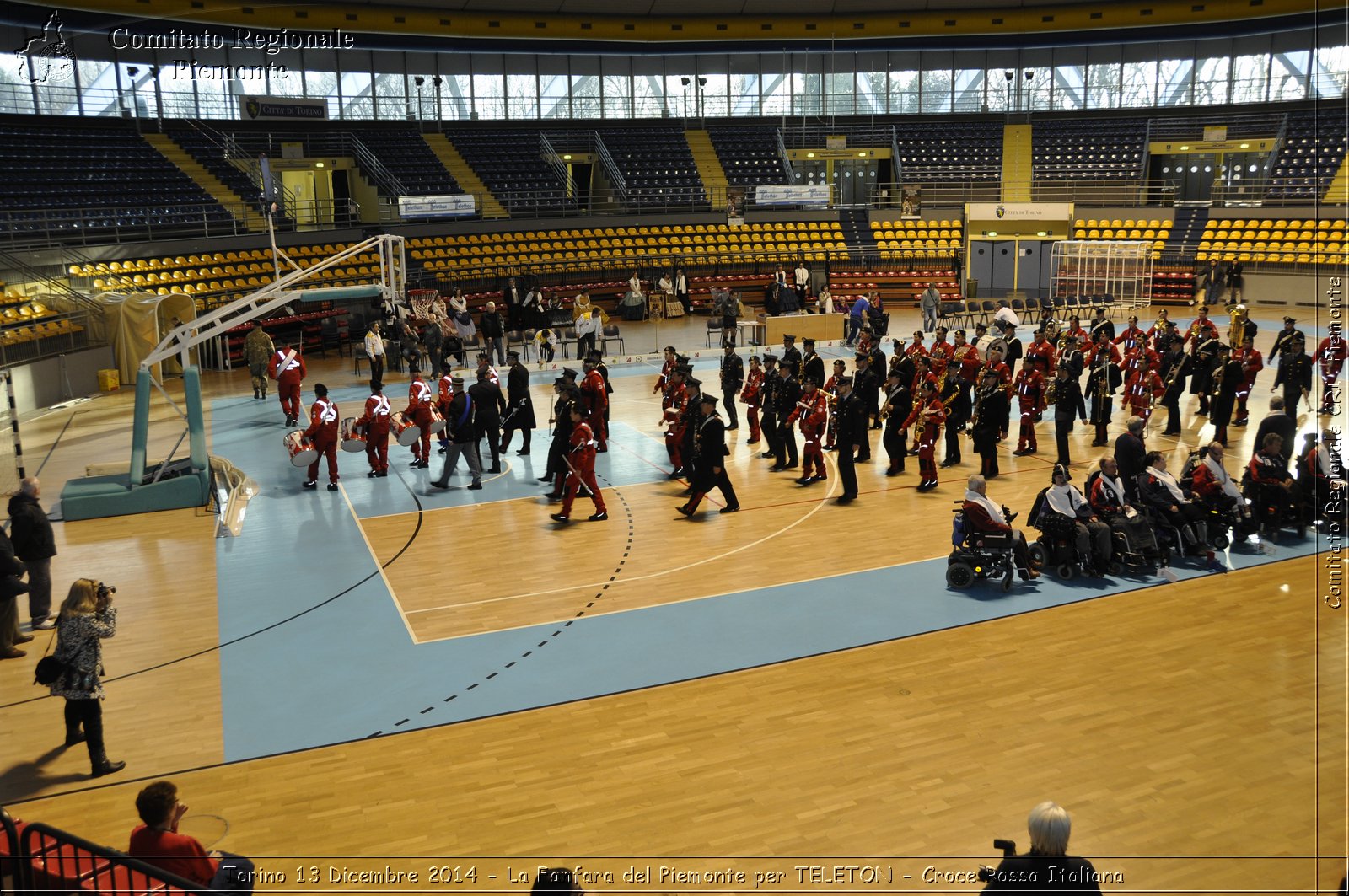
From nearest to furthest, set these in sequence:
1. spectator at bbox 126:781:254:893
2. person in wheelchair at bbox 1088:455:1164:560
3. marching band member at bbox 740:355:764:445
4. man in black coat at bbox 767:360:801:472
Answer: spectator at bbox 126:781:254:893, person in wheelchair at bbox 1088:455:1164:560, man in black coat at bbox 767:360:801:472, marching band member at bbox 740:355:764:445

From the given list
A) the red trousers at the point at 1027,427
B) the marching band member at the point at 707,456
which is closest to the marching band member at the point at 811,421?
the marching band member at the point at 707,456

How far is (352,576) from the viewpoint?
12266mm

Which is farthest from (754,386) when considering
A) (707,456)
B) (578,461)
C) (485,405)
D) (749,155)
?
(749,155)

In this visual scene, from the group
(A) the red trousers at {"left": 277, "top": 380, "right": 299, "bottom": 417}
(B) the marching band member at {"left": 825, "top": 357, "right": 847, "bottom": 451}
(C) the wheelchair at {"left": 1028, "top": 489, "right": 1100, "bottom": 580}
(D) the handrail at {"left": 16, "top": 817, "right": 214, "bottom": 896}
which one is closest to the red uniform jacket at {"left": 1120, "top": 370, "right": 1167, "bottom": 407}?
(B) the marching band member at {"left": 825, "top": 357, "right": 847, "bottom": 451}

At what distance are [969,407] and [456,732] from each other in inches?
437

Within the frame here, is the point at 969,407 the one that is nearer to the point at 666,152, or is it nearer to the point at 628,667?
the point at 628,667

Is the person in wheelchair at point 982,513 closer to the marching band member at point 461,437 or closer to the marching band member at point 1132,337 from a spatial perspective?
the marching band member at point 461,437

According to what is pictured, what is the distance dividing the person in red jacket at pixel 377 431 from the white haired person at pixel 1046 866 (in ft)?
41.0

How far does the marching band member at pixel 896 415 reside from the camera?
15.8 m

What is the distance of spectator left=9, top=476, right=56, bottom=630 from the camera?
1041 centimetres

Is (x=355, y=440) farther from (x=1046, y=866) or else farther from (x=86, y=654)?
(x=1046, y=866)

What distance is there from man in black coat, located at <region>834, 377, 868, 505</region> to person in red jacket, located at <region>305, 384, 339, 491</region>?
733 cm

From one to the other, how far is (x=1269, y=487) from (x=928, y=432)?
4.35m

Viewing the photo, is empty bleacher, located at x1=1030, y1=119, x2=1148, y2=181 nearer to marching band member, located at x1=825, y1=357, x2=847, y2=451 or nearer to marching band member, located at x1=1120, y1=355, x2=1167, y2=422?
marching band member, located at x1=1120, y1=355, x2=1167, y2=422
